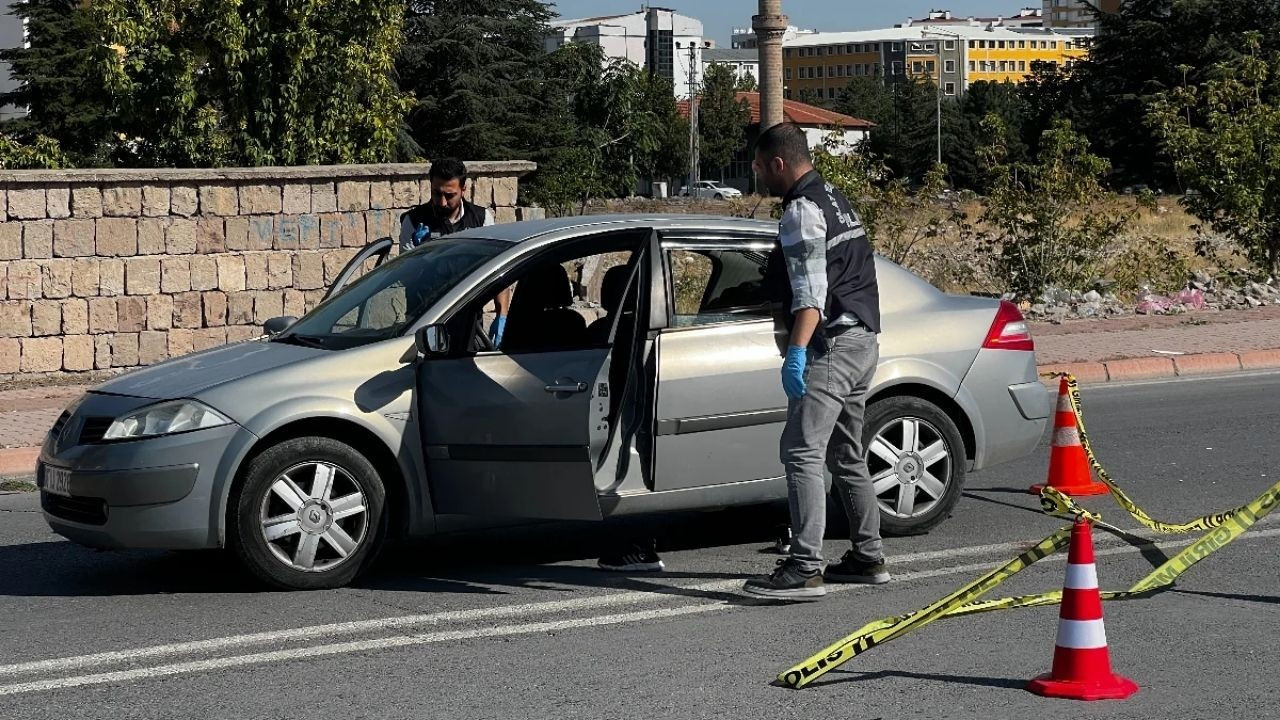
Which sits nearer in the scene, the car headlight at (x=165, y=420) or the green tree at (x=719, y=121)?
the car headlight at (x=165, y=420)

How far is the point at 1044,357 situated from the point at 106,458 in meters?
10.2

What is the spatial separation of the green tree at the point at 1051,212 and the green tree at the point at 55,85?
27308 millimetres

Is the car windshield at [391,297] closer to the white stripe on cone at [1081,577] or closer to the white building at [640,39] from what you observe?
the white stripe on cone at [1081,577]

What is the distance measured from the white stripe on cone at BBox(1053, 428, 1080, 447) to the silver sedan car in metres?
1.57

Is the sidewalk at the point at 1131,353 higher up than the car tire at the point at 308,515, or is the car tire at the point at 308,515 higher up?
the car tire at the point at 308,515

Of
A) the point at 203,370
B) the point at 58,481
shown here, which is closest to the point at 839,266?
the point at 203,370

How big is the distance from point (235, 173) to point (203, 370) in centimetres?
920

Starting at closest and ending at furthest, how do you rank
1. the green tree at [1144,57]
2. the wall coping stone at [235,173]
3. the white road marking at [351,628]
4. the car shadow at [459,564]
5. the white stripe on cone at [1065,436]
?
the white road marking at [351,628]
the car shadow at [459,564]
the white stripe on cone at [1065,436]
the wall coping stone at [235,173]
the green tree at [1144,57]

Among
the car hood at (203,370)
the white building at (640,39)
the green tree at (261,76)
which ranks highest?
the white building at (640,39)

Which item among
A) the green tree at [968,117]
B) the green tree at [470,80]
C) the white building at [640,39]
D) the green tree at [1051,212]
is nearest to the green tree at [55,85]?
the green tree at [470,80]

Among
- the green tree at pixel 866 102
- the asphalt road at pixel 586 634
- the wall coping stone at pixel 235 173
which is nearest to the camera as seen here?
the asphalt road at pixel 586 634

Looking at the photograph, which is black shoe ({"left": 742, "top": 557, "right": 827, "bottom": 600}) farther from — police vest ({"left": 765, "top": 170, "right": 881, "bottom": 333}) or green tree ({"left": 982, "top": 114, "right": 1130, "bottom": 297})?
green tree ({"left": 982, "top": 114, "right": 1130, "bottom": 297})

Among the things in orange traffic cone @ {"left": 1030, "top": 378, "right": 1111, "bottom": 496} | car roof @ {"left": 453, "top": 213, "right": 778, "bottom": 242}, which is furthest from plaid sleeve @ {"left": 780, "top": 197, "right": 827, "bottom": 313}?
orange traffic cone @ {"left": 1030, "top": 378, "right": 1111, "bottom": 496}

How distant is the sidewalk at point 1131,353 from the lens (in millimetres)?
13312
